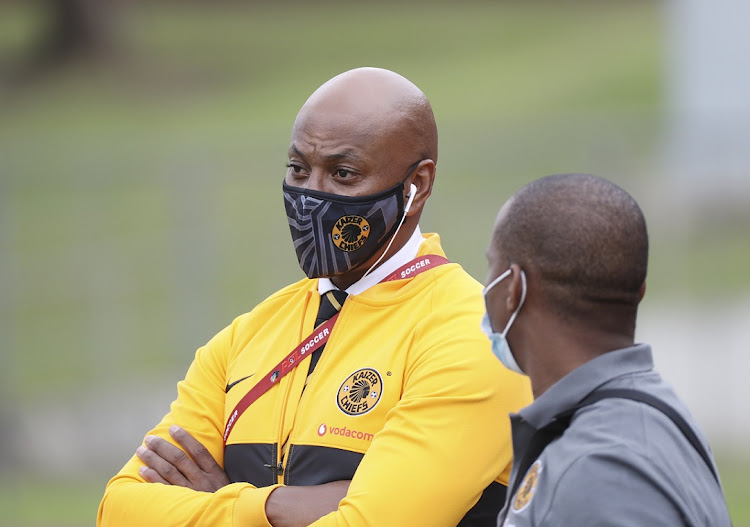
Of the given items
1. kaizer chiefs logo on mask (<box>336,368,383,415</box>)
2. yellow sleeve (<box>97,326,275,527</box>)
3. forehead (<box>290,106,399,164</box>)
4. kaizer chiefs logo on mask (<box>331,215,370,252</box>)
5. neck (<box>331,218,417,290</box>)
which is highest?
forehead (<box>290,106,399,164</box>)

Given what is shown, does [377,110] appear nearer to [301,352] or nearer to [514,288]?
[301,352]

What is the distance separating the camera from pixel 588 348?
288 cm

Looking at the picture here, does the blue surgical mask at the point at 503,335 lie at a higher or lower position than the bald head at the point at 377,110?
lower

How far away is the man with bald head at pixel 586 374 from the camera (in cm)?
259

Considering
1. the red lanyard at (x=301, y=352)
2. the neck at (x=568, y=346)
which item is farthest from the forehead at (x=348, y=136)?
the neck at (x=568, y=346)

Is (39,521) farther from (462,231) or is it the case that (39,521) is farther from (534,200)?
(534,200)

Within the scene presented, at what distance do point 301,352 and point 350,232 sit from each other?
0.42m

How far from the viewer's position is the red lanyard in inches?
152

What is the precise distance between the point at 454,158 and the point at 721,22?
697 centimetres

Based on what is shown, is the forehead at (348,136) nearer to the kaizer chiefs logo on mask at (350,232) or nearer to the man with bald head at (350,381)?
the man with bald head at (350,381)

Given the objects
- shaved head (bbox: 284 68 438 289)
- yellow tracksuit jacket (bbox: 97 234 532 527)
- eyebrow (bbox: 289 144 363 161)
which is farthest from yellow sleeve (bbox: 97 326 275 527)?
eyebrow (bbox: 289 144 363 161)

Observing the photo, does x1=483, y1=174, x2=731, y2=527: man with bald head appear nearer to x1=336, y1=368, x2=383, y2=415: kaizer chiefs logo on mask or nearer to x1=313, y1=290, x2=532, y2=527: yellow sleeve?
x1=313, y1=290, x2=532, y2=527: yellow sleeve

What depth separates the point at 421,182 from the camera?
3980 millimetres

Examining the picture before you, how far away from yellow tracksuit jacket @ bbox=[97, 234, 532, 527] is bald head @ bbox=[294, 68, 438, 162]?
14.8 inches
